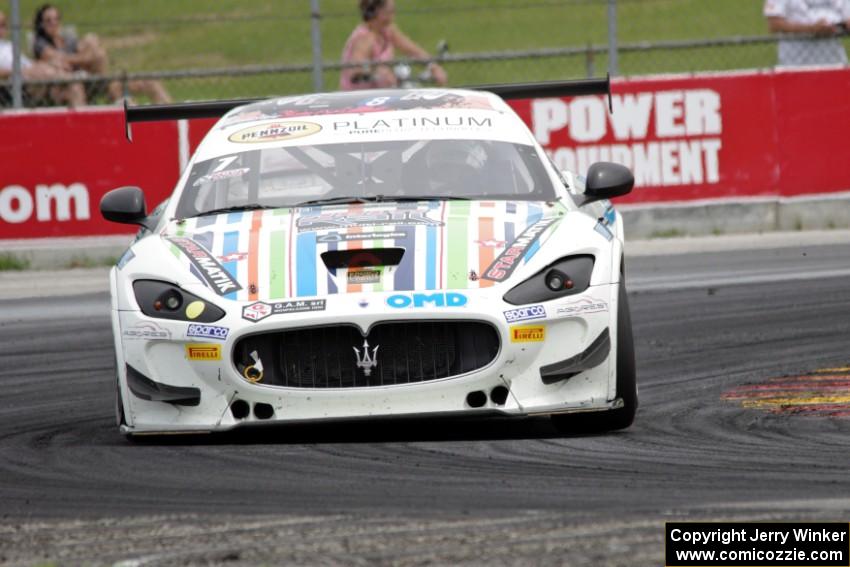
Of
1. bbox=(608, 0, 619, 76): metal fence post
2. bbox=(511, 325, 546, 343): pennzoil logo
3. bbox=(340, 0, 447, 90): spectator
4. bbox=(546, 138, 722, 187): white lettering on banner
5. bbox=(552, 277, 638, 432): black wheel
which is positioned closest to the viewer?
bbox=(511, 325, 546, 343): pennzoil logo

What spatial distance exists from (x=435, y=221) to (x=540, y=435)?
0.92 m

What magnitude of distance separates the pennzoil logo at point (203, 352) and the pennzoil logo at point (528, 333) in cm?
107

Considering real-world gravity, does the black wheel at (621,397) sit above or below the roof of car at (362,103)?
below

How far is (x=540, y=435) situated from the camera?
6.95 meters

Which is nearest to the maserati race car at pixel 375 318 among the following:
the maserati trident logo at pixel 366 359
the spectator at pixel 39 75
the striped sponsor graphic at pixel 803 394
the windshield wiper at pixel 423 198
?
the maserati trident logo at pixel 366 359

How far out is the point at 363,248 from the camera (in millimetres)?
6816

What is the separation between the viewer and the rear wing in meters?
8.92

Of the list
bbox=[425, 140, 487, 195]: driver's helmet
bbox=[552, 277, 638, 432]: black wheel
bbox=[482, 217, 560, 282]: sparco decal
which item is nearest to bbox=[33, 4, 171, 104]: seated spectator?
bbox=[425, 140, 487, 195]: driver's helmet

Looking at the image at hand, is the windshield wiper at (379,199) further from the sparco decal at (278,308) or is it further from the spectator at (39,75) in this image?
the spectator at (39,75)

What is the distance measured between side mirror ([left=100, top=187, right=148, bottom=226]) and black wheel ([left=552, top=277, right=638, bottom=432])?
2.05 m

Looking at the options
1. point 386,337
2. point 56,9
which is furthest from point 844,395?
point 56,9

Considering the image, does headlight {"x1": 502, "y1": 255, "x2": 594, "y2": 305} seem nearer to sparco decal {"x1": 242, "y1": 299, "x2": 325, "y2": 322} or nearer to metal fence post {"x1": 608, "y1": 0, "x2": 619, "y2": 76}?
sparco decal {"x1": 242, "y1": 299, "x2": 325, "y2": 322}

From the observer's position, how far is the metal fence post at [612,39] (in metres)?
14.7

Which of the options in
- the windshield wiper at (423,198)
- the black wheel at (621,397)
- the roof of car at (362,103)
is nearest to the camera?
the black wheel at (621,397)
